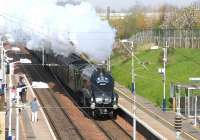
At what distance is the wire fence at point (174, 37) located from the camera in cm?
8294

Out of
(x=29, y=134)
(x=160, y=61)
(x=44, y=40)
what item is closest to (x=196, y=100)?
(x=29, y=134)

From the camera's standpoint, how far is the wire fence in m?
82.9

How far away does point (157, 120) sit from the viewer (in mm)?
47469

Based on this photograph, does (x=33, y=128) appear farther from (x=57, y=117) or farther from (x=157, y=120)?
(x=157, y=120)

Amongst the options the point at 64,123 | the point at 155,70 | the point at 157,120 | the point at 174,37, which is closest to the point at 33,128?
the point at 64,123

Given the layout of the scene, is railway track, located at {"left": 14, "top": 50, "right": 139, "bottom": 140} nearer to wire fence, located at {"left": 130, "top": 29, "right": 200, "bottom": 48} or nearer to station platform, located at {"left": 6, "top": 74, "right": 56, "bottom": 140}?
station platform, located at {"left": 6, "top": 74, "right": 56, "bottom": 140}

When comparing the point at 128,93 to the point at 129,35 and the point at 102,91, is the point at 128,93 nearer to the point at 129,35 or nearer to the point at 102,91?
the point at 102,91

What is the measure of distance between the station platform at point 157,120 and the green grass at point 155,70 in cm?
223

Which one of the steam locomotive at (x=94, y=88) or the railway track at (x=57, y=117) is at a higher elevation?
the steam locomotive at (x=94, y=88)

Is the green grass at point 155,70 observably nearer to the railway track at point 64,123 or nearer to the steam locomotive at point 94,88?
the steam locomotive at point 94,88

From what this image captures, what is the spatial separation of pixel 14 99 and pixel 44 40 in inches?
1015

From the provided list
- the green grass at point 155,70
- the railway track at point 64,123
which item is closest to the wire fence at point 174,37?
the green grass at point 155,70

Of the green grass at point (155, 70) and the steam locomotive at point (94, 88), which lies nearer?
the steam locomotive at point (94, 88)

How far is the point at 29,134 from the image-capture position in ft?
137
